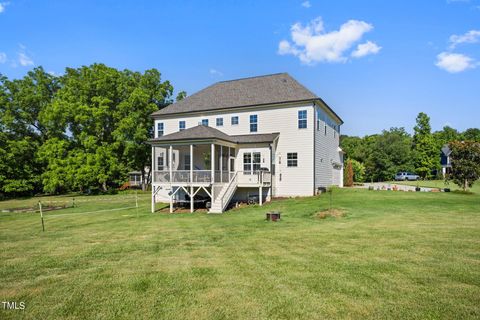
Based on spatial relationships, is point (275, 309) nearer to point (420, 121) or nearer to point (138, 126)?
point (138, 126)

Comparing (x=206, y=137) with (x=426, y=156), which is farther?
(x=426, y=156)

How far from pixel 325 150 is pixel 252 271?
19409mm

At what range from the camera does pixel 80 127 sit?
3800 cm

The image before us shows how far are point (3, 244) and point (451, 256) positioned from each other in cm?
1259

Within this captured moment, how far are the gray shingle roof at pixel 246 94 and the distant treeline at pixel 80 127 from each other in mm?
10509

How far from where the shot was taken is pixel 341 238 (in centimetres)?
977

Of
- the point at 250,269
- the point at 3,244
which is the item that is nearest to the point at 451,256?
the point at 250,269

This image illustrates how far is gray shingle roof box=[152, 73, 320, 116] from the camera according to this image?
23172mm

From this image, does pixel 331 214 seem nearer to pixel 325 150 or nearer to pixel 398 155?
pixel 325 150

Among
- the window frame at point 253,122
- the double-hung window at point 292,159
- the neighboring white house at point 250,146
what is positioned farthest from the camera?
the window frame at point 253,122

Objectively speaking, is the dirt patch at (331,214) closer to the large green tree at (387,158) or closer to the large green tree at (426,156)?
the large green tree at (387,158)

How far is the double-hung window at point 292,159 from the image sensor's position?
22.4m

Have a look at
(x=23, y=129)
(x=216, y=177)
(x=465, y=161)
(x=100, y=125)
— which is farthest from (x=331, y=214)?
(x=23, y=129)

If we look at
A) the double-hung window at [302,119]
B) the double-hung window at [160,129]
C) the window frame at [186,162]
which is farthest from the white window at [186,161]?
the double-hung window at [302,119]
